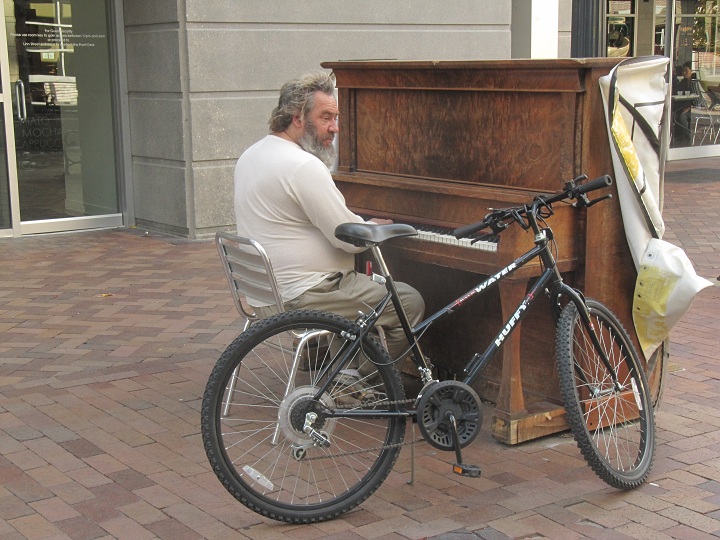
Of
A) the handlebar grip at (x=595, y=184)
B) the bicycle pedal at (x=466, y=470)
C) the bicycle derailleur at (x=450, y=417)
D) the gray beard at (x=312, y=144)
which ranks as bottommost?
the bicycle pedal at (x=466, y=470)

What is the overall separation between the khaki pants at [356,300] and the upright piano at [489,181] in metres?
0.22

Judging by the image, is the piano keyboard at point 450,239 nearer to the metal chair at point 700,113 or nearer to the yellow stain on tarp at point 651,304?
the yellow stain on tarp at point 651,304

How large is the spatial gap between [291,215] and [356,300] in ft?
1.43

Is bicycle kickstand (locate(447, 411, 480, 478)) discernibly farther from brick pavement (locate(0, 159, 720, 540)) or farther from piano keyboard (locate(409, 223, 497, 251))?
piano keyboard (locate(409, 223, 497, 251))

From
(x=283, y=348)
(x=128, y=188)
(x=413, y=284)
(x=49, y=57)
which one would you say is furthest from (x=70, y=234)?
(x=283, y=348)

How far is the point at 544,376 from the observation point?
448 cm

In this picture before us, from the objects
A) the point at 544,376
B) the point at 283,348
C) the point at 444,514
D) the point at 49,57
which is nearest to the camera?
the point at 444,514

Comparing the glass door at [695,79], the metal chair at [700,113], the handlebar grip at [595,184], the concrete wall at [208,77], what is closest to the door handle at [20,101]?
the concrete wall at [208,77]

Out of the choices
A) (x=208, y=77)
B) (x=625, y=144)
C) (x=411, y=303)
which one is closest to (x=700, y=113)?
(x=208, y=77)

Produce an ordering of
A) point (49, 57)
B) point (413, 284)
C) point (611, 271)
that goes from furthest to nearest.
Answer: point (49, 57) < point (413, 284) < point (611, 271)

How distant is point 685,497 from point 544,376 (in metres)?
0.93

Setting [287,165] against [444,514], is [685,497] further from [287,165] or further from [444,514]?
[287,165]

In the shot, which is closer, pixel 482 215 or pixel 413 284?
pixel 482 215

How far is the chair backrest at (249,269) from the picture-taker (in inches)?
158
